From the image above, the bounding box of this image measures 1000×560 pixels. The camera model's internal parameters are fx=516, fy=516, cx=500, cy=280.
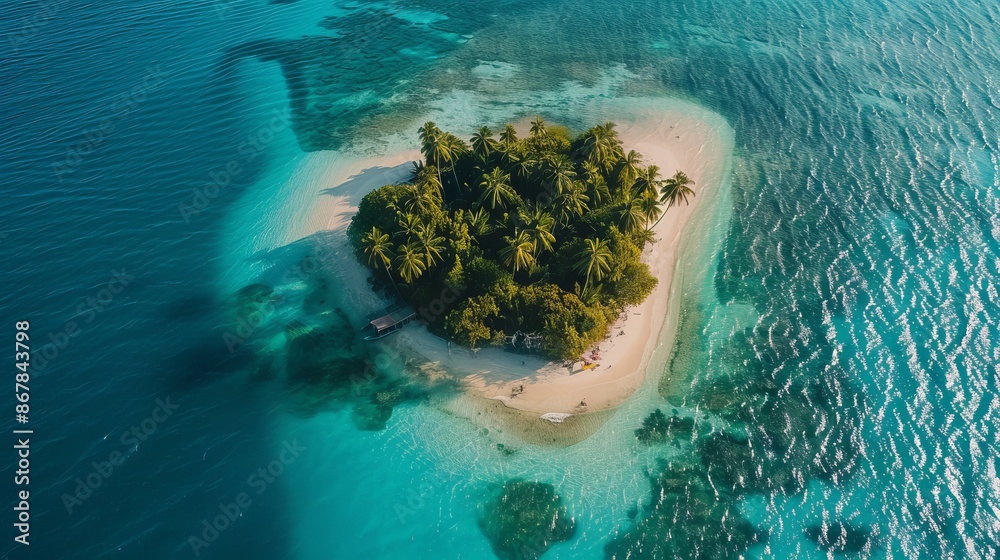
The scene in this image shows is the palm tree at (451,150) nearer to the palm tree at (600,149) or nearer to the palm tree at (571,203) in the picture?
the palm tree at (600,149)

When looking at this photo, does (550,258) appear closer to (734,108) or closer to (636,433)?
(636,433)

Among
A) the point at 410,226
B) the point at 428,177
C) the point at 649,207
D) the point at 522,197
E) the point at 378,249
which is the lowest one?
the point at 378,249

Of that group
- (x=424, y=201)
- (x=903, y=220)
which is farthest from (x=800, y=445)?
(x=424, y=201)
